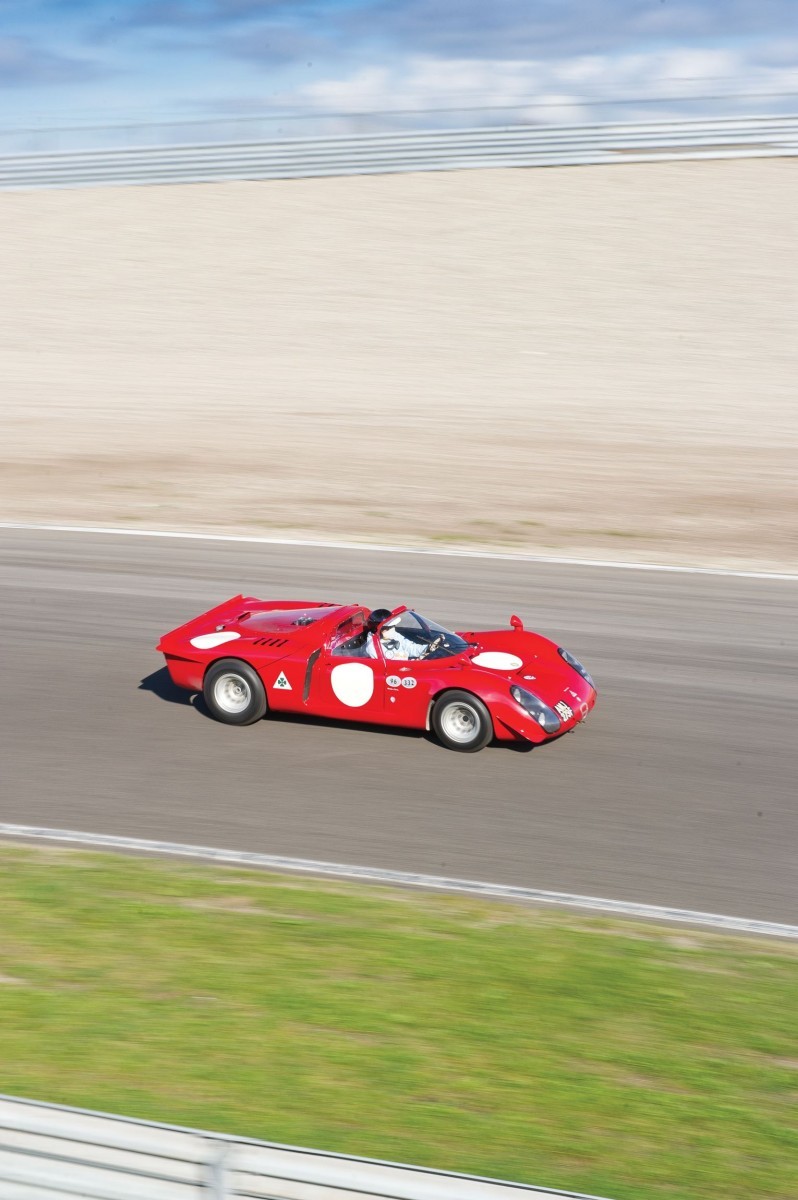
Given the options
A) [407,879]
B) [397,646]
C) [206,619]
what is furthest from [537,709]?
[206,619]

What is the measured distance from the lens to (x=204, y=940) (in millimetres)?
6633

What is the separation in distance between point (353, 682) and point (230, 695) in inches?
47.5

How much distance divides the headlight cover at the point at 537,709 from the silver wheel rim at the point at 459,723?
427 mm

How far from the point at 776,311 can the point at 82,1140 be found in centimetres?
2870

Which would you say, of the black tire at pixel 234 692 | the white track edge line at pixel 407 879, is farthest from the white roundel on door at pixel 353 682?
the white track edge line at pixel 407 879

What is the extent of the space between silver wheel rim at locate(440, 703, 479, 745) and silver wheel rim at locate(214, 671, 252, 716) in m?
1.76

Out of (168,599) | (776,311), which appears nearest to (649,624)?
(168,599)

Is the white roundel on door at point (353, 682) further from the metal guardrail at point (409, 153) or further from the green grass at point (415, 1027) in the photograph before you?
the metal guardrail at point (409, 153)

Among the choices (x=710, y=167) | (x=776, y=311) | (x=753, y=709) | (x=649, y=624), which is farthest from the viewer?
(x=710, y=167)

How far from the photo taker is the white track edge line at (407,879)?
24.2ft

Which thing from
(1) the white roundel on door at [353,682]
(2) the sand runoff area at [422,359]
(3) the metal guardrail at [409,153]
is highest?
(3) the metal guardrail at [409,153]

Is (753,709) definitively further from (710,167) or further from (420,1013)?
(710,167)

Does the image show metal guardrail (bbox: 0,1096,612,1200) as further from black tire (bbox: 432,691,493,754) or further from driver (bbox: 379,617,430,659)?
driver (bbox: 379,617,430,659)

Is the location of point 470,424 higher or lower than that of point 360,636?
higher
